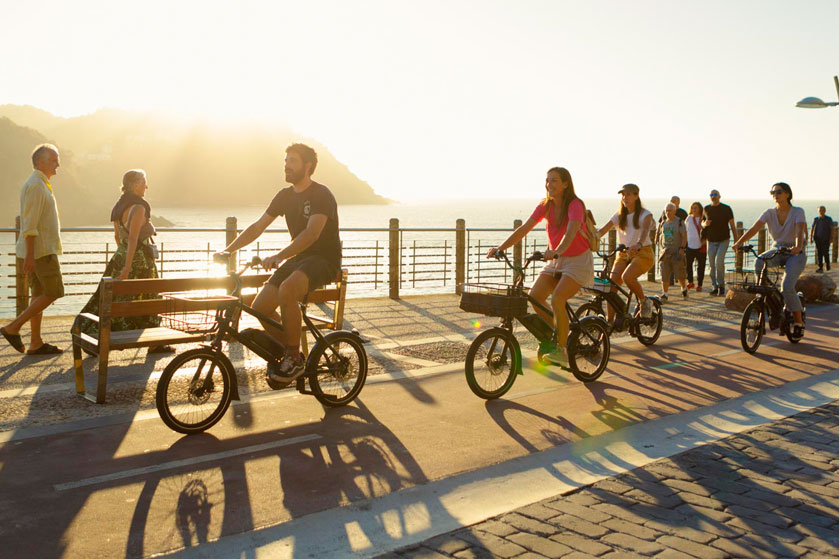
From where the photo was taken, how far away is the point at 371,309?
44.2 feet

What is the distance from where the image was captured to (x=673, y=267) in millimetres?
16531

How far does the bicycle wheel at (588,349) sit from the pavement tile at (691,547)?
11.9 feet

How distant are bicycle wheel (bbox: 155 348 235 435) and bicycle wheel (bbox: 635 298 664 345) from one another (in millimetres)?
5660

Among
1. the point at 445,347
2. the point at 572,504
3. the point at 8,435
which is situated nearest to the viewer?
the point at 572,504

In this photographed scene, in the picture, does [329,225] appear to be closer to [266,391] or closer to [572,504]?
[266,391]

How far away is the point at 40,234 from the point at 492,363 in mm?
4712

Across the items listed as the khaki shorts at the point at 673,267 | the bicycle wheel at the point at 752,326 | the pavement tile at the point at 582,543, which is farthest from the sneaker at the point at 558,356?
the khaki shorts at the point at 673,267

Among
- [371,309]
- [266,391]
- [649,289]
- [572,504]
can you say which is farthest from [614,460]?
[649,289]

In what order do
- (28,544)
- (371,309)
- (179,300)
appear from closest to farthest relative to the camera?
(28,544) < (179,300) < (371,309)

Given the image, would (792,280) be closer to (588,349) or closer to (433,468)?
(588,349)

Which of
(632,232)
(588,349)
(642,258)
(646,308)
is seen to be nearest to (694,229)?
(642,258)

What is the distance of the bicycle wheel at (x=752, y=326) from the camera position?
9.24m

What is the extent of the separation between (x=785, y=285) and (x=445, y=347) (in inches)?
166

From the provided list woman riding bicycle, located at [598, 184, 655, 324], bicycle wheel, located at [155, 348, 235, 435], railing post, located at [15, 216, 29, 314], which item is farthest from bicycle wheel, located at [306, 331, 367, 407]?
railing post, located at [15, 216, 29, 314]
